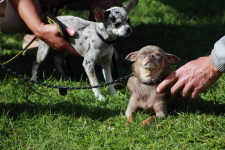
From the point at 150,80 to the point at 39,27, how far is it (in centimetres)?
124

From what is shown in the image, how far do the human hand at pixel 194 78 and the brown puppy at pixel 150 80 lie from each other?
93mm

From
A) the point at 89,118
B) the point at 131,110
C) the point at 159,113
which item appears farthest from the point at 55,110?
the point at 159,113

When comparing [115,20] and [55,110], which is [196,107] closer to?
[115,20]

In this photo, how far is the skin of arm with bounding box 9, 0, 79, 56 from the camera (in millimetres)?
3334

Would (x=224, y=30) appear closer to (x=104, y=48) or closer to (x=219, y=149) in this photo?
(x=104, y=48)

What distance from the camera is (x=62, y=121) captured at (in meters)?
2.92

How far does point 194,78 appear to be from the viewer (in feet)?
8.48

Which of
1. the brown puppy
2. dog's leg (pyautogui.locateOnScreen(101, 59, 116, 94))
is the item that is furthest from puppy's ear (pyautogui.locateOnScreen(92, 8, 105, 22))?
the brown puppy

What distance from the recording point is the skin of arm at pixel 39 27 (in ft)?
10.9

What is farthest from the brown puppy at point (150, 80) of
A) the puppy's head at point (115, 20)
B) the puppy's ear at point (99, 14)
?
the puppy's ear at point (99, 14)

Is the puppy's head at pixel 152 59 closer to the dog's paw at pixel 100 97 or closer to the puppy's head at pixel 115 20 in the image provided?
the puppy's head at pixel 115 20

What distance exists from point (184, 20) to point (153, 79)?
10.7 feet

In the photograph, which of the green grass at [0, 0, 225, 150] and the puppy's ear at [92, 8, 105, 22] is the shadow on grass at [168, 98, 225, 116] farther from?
the puppy's ear at [92, 8, 105, 22]

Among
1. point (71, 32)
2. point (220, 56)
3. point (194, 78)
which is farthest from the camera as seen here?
point (71, 32)
